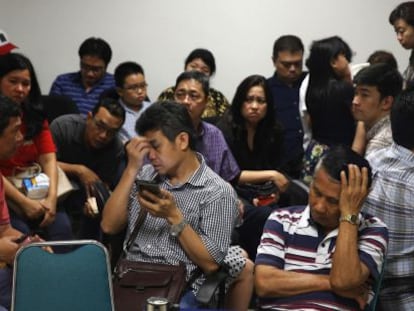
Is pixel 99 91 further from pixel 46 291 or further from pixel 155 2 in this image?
pixel 46 291

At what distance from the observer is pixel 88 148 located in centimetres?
388

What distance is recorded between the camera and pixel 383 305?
243 centimetres

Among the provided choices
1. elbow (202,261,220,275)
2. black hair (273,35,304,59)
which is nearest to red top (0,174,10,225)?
elbow (202,261,220,275)

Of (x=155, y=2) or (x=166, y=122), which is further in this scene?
(x=155, y=2)

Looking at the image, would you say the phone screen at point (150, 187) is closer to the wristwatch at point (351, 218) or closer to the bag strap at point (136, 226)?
the bag strap at point (136, 226)

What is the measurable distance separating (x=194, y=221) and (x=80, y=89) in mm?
2515

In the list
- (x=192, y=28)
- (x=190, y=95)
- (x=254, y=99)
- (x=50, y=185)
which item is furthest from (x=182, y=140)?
(x=192, y=28)

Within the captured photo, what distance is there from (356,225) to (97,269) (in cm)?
85

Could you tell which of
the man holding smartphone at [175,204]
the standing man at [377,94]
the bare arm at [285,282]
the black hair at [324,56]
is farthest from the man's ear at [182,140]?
the black hair at [324,56]

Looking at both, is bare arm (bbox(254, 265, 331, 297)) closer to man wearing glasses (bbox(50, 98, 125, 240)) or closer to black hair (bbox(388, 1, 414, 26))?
man wearing glasses (bbox(50, 98, 125, 240))

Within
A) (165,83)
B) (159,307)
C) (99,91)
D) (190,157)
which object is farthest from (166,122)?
(165,83)

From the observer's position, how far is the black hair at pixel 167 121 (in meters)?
2.67

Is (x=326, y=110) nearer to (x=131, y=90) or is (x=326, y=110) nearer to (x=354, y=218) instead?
(x=131, y=90)

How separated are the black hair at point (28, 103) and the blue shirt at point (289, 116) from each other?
57.9 inches
